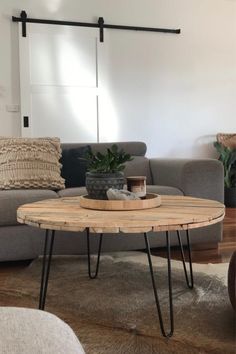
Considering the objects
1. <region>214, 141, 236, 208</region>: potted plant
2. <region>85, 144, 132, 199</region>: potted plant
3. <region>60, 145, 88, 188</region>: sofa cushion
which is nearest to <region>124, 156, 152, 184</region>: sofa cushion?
<region>60, 145, 88, 188</region>: sofa cushion

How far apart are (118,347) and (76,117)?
3.31 m

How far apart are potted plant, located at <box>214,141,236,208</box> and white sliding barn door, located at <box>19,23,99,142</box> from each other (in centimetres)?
151

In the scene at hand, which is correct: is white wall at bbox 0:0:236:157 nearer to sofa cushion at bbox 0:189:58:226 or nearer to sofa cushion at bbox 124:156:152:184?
sofa cushion at bbox 124:156:152:184

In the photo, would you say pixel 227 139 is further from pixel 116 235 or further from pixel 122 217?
pixel 122 217

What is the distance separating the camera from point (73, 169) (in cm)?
326

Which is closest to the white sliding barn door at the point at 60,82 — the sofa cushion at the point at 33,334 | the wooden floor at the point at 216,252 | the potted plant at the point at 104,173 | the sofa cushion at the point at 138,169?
the sofa cushion at the point at 138,169

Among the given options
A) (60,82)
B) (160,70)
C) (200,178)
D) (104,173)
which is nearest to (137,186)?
(104,173)

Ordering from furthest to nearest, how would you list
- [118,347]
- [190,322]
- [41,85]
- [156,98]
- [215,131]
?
[215,131], [156,98], [41,85], [190,322], [118,347]

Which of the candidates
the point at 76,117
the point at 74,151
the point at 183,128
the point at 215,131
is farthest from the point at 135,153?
the point at 215,131

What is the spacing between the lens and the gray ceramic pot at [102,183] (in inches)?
77.4

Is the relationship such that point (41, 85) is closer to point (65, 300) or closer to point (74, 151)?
point (74, 151)

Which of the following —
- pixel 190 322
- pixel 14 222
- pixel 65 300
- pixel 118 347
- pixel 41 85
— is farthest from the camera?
pixel 41 85

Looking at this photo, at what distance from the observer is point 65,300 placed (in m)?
2.08

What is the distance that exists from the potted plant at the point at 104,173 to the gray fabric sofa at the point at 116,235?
2.52 ft
